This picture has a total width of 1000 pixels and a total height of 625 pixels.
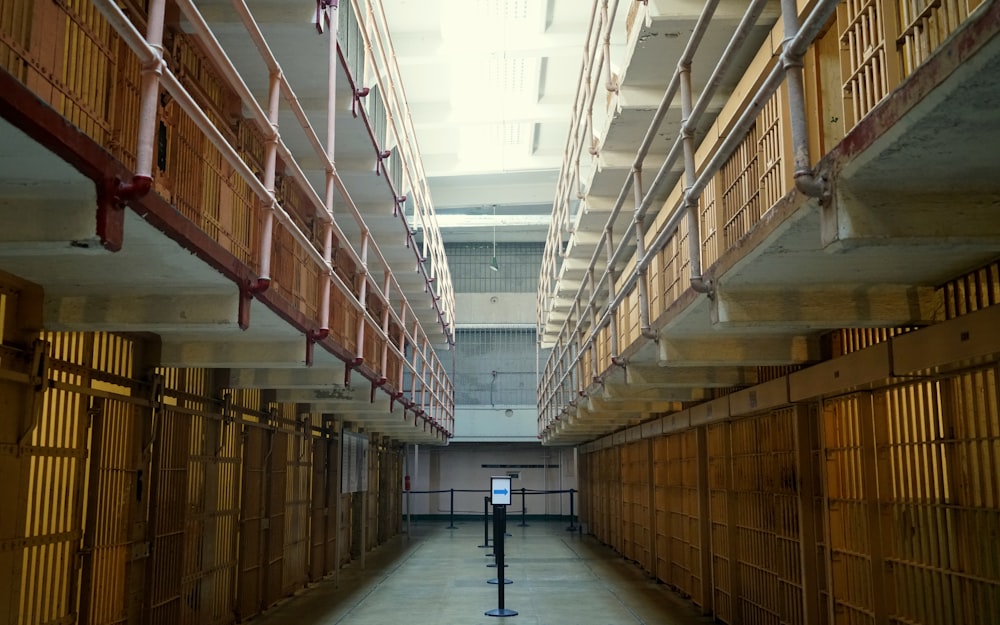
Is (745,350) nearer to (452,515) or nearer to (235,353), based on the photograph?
(235,353)

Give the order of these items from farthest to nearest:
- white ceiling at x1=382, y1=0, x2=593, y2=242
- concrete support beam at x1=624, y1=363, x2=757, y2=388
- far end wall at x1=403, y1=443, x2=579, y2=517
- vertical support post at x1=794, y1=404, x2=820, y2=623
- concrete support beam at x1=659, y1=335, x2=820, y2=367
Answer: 1. far end wall at x1=403, y1=443, x2=579, y2=517
2. white ceiling at x1=382, y1=0, x2=593, y2=242
3. concrete support beam at x1=624, y1=363, x2=757, y2=388
4. vertical support post at x1=794, y1=404, x2=820, y2=623
5. concrete support beam at x1=659, y1=335, x2=820, y2=367

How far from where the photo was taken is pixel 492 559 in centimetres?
1614

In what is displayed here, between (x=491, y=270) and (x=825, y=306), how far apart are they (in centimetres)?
2220

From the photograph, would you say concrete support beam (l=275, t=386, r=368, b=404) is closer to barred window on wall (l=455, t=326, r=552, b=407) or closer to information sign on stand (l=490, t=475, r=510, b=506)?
information sign on stand (l=490, t=475, r=510, b=506)

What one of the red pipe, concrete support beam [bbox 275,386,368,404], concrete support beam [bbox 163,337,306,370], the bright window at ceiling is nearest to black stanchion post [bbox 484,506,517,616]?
concrete support beam [bbox 275,386,368,404]

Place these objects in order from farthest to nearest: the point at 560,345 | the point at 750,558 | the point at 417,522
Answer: the point at 417,522 → the point at 560,345 → the point at 750,558

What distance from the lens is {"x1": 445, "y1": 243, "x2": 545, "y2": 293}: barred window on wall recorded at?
88.4ft

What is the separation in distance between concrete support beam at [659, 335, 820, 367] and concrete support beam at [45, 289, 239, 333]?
3295mm

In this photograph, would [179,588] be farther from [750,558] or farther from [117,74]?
[750,558]

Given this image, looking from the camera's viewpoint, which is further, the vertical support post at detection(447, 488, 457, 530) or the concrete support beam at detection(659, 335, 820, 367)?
the vertical support post at detection(447, 488, 457, 530)

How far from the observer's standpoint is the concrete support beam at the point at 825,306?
482cm

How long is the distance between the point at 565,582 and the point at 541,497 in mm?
14615

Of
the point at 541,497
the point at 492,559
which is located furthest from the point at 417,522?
the point at 492,559

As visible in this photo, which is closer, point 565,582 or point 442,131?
point 565,582
